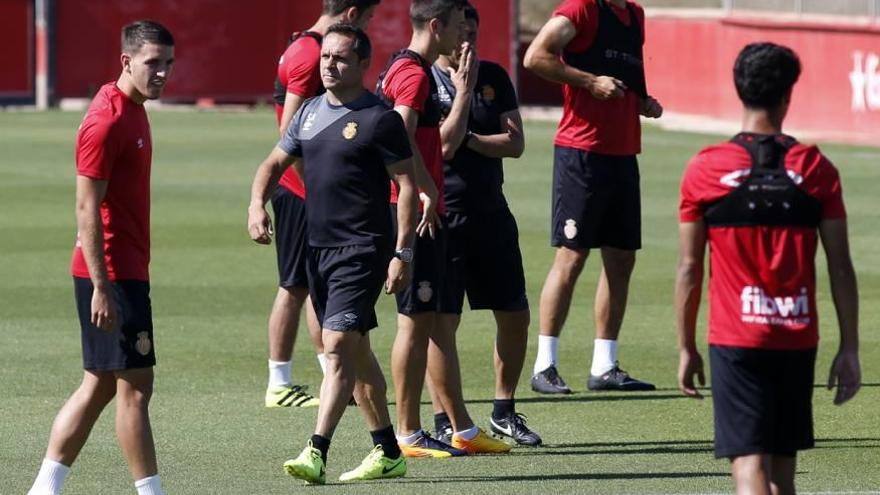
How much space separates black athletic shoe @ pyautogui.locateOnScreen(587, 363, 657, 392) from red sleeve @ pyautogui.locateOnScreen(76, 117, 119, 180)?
14.3 ft

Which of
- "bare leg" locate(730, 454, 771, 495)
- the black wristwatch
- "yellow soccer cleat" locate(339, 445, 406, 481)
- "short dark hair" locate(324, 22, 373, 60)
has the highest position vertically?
"short dark hair" locate(324, 22, 373, 60)

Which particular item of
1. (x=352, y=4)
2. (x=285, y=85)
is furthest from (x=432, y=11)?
(x=285, y=85)

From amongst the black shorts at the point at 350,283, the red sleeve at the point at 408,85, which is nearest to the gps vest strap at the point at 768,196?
the black shorts at the point at 350,283

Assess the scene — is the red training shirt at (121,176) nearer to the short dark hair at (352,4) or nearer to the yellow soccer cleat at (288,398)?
the short dark hair at (352,4)

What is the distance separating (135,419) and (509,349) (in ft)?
8.88

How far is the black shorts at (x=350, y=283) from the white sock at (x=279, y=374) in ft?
7.27

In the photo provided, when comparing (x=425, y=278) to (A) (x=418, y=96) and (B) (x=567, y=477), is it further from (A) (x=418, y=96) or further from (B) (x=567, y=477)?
(B) (x=567, y=477)

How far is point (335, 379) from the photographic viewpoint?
841 cm

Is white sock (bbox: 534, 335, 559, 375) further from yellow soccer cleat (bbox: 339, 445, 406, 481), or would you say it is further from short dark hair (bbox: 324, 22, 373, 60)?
short dark hair (bbox: 324, 22, 373, 60)

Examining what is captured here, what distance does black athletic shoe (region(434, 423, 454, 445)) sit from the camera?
9500 mm

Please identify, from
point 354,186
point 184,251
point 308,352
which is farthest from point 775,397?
point 184,251

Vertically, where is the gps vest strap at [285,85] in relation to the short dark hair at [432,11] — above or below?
below

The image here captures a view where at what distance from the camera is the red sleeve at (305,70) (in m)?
10.3

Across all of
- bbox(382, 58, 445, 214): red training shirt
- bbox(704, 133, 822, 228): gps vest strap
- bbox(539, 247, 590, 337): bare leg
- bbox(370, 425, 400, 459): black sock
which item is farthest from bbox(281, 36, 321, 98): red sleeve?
bbox(704, 133, 822, 228): gps vest strap
